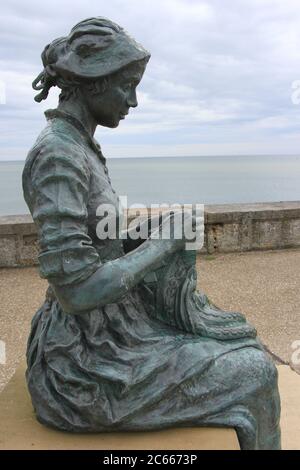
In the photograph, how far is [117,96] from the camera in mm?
1974

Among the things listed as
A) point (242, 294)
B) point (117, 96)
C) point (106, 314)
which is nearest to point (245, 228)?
point (242, 294)

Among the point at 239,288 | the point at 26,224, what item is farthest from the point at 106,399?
the point at 26,224

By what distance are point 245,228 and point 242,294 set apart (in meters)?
1.62

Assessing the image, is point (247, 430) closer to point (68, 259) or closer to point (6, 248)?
point (68, 259)

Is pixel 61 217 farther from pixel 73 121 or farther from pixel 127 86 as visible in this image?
pixel 127 86

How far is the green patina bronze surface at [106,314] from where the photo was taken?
183 centimetres

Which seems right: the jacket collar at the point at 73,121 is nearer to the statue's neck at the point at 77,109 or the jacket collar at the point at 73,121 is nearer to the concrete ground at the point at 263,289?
the statue's neck at the point at 77,109

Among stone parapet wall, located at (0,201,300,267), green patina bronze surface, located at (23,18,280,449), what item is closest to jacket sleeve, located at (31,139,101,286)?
green patina bronze surface, located at (23,18,280,449)

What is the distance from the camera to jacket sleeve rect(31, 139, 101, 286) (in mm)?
1771

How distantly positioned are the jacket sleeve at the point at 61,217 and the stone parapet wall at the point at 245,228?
15.6 feet

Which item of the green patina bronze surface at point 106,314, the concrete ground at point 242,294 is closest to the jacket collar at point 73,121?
the green patina bronze surface at point 106,314

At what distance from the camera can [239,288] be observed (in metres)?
5.93

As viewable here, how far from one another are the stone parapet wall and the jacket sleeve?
4746mm

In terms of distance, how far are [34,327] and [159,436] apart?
73 cm
